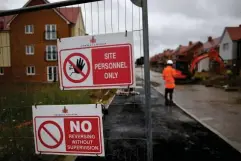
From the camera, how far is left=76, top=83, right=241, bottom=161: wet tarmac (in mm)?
5434

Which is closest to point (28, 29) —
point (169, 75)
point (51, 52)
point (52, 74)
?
point (51, 52)

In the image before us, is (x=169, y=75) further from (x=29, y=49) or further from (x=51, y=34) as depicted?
(x=29, y=49)

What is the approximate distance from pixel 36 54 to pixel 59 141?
1.16 meters

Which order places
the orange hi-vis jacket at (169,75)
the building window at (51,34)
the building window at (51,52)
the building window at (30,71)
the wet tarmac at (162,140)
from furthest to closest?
the orange hi-vis jacket at (169,75) < the wet tarmac at (162,140) < the building window at (51,34) < the building window at (30,71) < the building window at (51,52)

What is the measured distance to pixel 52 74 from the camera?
3703 mm

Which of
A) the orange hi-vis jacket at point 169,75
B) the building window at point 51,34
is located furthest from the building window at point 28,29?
the orange hi-vis jacket at point 169,75

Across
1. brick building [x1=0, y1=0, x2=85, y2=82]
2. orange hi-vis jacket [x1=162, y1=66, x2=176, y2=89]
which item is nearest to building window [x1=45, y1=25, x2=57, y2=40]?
brick building [x1=0, y1=0, x2=85, y2=82]

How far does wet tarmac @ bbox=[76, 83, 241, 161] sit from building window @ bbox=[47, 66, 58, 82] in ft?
2.82

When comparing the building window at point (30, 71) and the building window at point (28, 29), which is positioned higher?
the building window at point (28, 29)

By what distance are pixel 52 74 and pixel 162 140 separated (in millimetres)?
3939

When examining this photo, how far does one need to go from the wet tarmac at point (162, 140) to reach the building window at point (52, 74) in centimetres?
86

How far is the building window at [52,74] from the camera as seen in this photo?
143 inches

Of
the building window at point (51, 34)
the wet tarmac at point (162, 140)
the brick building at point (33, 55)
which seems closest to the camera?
the brick building at point (33, 55)

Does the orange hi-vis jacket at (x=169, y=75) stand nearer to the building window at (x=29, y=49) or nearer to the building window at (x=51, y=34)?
the building window at (x=51, y=34)
